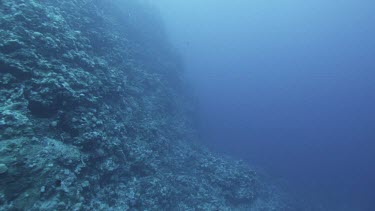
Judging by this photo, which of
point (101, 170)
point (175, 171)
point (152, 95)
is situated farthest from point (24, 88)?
point (152, 95)

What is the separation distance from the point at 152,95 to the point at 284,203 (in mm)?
17975

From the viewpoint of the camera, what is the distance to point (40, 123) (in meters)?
9.38

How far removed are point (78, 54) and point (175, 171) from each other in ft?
35.5

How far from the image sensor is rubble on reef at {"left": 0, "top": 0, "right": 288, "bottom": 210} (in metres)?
8.03

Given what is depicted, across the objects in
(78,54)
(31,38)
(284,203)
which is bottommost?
(31,38)

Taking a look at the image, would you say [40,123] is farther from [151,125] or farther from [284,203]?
[284,203]

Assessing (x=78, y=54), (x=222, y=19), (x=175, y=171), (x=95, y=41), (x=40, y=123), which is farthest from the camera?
(x=222, y=19)

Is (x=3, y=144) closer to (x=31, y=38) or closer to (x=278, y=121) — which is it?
(x=31, y=38)

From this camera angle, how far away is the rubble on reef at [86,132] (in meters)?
8.03

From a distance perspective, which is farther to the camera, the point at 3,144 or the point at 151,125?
the point at 151,125

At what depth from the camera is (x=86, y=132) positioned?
431 inches

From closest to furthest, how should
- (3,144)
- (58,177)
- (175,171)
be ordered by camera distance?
1. (3,144)
2. (58,177)
3. (175,171)

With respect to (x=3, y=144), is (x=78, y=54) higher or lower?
higher

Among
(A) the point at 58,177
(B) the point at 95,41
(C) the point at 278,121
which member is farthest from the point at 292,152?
(A) the point at 58,177
